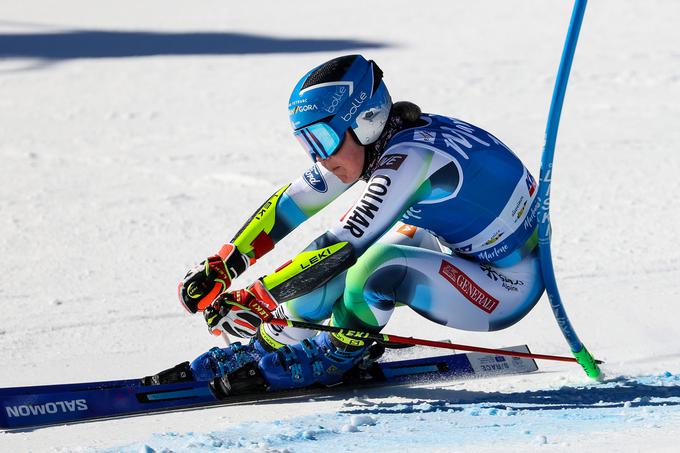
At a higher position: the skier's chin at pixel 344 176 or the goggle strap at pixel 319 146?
the goggle strap at pixel 319 146

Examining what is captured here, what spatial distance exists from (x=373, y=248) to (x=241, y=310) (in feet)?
1.86

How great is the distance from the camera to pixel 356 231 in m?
3.63

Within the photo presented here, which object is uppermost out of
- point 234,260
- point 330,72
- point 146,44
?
point 146,44

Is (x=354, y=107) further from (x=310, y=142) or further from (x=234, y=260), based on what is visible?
Answer: (x=234, y=260)

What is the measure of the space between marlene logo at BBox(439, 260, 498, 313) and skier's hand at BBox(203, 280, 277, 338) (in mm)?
702

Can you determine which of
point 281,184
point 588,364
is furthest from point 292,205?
point 281,184

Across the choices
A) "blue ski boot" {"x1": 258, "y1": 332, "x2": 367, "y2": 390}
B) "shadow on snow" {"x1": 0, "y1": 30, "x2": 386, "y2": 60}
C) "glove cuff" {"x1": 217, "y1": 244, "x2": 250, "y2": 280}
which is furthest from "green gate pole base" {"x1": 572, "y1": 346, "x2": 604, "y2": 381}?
"shadow on snow" {"x1": 0, "y1": 30, "x2": 386, "y2": 60}

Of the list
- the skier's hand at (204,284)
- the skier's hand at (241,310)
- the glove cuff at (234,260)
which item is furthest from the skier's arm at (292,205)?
the skier's hand at (241,310)

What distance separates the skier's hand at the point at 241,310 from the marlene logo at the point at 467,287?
70 cm

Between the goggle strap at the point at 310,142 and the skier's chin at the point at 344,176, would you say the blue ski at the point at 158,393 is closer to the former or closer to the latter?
the skier's chin at the point at 344,176

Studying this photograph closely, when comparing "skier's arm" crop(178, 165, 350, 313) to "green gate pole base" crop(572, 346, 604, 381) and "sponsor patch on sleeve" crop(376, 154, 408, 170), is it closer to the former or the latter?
"sponsor patch on sleeve" crop(376, 154, 408, 170)

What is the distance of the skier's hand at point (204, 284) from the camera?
3.79 metres

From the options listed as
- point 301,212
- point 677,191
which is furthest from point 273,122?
point 301,212

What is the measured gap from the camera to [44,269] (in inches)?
236
